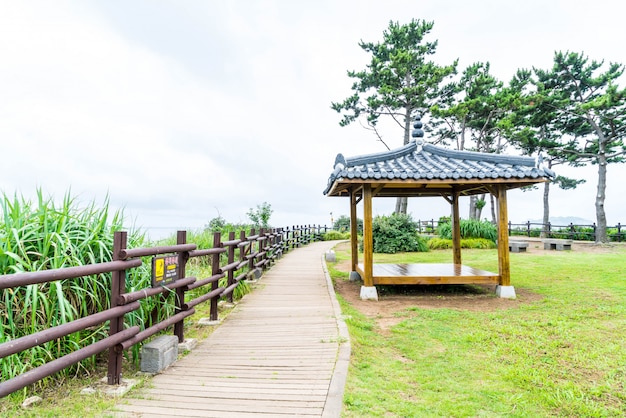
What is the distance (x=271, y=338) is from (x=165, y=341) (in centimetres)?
122

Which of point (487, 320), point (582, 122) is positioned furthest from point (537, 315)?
point (582, 122)

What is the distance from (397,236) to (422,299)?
843 cm

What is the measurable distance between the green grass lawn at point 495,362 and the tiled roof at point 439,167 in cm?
216

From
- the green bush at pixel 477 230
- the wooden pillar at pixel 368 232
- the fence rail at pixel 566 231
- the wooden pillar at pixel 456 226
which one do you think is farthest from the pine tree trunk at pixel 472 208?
the wooden pillar at pixel 368 232

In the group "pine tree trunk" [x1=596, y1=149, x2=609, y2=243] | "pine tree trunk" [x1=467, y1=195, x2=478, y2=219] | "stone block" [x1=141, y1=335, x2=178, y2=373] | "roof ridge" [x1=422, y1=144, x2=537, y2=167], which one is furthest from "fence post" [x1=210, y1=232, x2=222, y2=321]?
"pine tree trunk" [x1=467, y1=195, x2=478, y2=219]

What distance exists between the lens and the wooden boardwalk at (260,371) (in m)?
2.58

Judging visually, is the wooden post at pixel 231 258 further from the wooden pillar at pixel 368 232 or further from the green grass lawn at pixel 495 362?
the wooden pillar at pixel 368 232

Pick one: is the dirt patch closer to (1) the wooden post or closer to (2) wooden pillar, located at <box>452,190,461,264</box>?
(2) wooden pillar, located at <box>452,190,461,264</box>

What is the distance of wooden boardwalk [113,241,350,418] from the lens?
2.58 m

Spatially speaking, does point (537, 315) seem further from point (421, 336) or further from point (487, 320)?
point (421, 336)

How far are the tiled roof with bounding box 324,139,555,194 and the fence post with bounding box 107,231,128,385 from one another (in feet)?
12.4

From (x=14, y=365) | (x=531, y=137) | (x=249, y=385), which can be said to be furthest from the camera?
(x=531, y=137)

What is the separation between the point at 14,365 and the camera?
102 inches

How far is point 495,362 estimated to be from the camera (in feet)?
11.8
